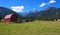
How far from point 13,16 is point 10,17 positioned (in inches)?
68.8

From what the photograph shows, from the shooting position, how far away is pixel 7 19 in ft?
230

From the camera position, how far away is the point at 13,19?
69125mm

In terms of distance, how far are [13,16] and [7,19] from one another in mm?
2888

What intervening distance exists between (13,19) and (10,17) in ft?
5.03

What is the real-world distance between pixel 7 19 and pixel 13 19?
2838 mm

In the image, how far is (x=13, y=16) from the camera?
7006cm

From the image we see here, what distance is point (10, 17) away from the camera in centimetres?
6881
